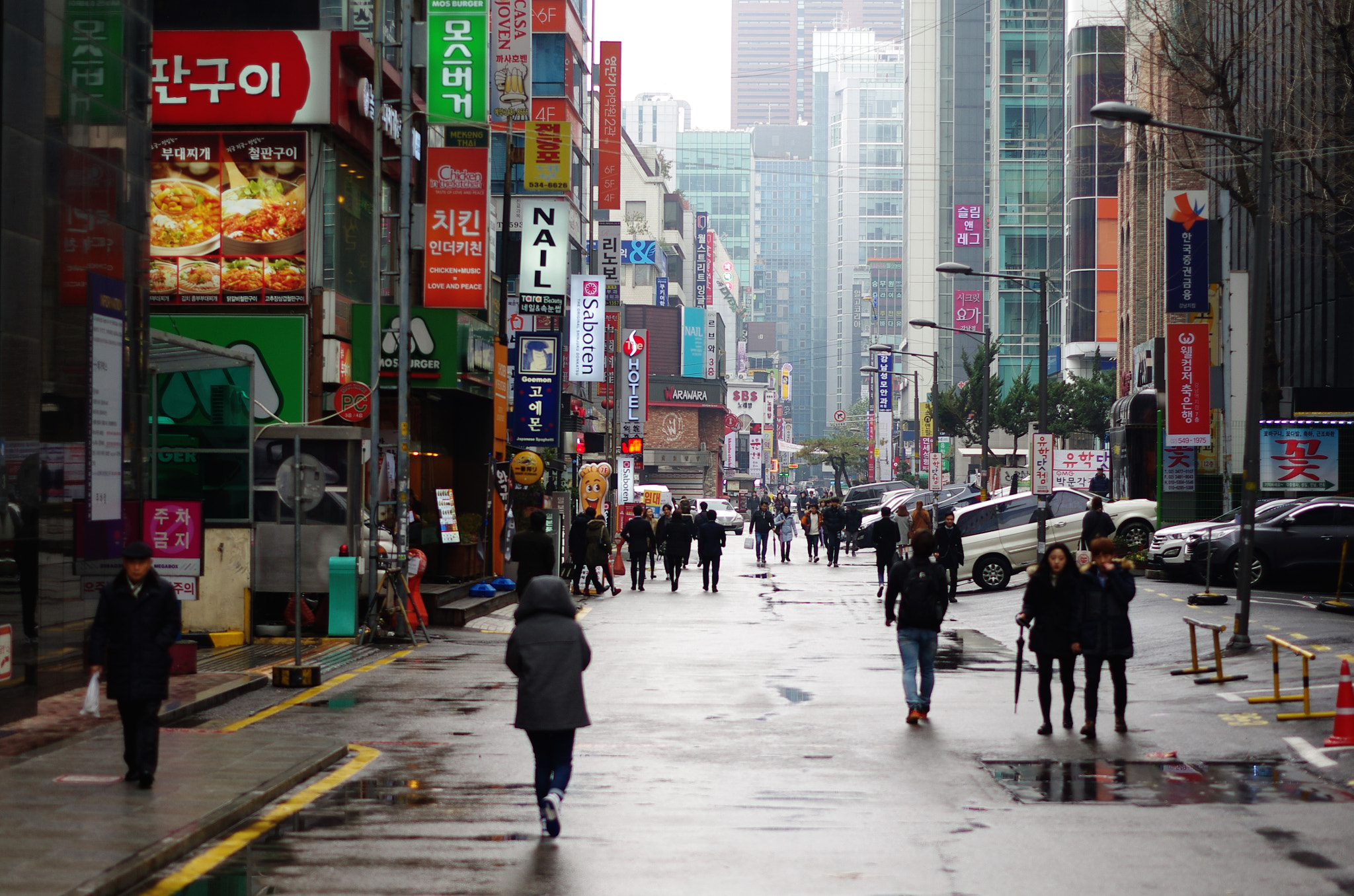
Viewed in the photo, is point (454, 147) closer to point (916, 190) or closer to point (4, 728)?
point (4, 728)

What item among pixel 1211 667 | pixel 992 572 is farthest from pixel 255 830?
pixel 992 572

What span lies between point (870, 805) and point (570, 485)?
31.5 m

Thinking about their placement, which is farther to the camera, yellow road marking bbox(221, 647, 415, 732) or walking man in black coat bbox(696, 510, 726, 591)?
walking man in black coat bbox(696, 510, 726, 591)

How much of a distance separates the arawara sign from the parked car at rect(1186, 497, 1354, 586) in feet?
131

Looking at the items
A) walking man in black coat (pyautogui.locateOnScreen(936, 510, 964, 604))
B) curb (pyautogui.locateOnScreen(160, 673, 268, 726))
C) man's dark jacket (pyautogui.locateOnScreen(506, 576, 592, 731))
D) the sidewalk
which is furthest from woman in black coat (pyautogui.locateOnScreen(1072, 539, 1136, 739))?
walking man in black coat (pyautogui.locateOnScreen(936, 510, 964, 604))

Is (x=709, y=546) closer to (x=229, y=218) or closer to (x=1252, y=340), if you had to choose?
(x=229, y=218)

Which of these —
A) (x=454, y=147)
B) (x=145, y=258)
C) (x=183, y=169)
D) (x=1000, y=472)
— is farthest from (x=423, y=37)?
(x=1000, y=472)

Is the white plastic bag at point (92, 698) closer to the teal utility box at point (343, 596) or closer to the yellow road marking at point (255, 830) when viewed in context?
the yellow road marking at point (255, 830)

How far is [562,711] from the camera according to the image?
9062 millimetres

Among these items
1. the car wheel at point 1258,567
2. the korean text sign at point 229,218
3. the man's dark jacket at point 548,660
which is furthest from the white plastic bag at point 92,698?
the car wheel at point 1258,567

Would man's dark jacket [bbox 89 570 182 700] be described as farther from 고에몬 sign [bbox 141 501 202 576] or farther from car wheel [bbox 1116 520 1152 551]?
car wheel [bbox 1116 520 1152 551]

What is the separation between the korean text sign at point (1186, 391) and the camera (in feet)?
94.0

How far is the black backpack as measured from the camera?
45.6 feet

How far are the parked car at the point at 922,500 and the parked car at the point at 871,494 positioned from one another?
7.80ft
